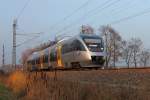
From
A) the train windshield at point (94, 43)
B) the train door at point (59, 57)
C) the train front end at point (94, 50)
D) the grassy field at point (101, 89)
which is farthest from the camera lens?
the train door at point (59, 57)

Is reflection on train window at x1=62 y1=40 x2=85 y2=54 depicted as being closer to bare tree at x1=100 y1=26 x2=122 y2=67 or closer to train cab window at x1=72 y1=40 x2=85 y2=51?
train cab window at x1=72 y1=40 x2=85 y2=51

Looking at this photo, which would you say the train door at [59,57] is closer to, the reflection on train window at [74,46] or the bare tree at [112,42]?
the reflection on train window at [74,46]

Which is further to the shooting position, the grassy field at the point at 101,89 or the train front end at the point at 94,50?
the train front end at the point at 94,50

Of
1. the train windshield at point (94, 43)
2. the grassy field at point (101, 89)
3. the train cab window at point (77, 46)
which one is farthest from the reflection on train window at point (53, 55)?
the grassy field at point (101, 89)

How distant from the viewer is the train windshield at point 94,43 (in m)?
30.1

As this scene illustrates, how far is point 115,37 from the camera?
72.9 meters

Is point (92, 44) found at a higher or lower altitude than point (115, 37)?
lower

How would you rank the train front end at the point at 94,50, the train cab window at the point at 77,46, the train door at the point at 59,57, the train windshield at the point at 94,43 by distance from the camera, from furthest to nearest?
1. the train door at the point at 59,57
2. the train windshield at the point at 94,43
3. the train cab window at the point at 77,46
4. the train front end at the point at 94,50

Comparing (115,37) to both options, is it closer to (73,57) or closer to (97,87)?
(73,57)

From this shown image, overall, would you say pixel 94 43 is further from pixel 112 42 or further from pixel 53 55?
pixel 112 42

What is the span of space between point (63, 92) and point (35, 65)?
37.1 meters

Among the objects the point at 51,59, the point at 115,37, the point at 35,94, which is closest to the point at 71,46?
the point at 51,59

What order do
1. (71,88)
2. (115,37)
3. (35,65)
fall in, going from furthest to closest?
1. (115,37)
2. (35,65)
3. (71,88)

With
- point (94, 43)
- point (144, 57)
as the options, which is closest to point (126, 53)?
point (144, 57)
